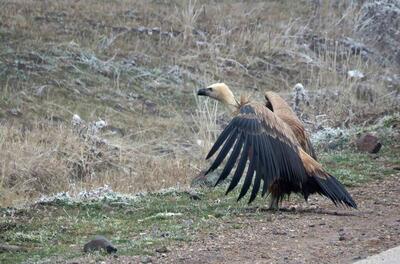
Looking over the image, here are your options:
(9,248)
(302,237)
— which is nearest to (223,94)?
(302,237)

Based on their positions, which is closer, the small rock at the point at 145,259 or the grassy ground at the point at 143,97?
the small rock at the point at 145,259

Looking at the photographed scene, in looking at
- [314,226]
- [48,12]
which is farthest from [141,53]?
[314,226]

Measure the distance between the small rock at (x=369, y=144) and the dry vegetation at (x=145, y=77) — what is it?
184 cm

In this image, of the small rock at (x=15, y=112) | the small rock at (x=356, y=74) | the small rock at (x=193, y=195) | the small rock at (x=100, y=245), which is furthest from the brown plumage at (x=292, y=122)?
the small rock at (x=356, y=74)

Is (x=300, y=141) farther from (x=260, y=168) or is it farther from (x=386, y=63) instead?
(x=386, y=63)

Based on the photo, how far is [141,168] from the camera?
11297 mm

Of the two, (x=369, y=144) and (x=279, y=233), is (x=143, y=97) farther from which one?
(x=279, y=233)

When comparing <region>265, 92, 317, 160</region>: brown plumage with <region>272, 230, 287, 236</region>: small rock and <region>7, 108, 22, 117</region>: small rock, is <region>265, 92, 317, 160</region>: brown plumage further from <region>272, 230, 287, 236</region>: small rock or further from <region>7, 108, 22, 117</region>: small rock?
<region>7, 108, 22, 117</region>: small rock

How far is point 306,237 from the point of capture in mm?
6805

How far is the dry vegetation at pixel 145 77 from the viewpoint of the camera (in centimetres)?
1137

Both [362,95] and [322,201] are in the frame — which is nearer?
[322,201]

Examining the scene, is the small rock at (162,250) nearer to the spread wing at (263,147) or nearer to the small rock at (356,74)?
the spread wing at (263,147)

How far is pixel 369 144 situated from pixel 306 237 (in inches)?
149

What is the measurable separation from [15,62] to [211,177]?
6.53 metres
